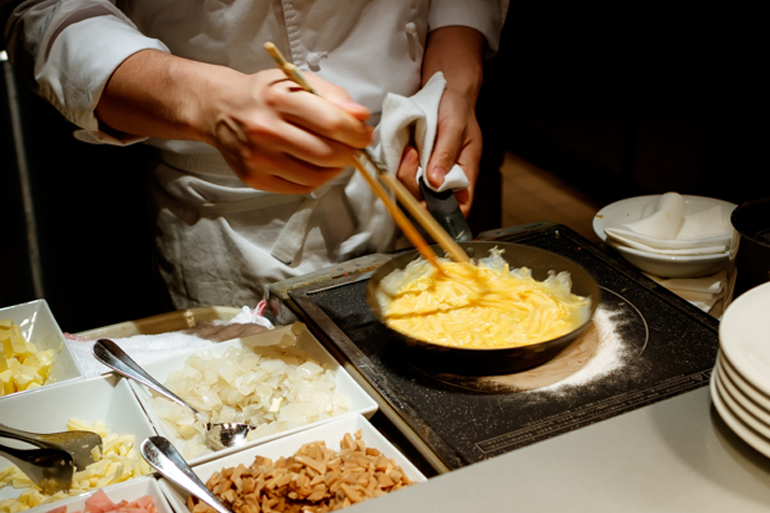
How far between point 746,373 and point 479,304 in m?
0.79

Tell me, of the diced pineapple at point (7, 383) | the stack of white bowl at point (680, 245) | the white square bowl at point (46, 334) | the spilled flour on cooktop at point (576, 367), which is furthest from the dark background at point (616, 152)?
the spilled flour on cooktop at point (576, 367)

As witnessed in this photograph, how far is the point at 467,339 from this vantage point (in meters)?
1.31

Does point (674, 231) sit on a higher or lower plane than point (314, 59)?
lower

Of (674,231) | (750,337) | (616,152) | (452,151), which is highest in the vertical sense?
(750,337)

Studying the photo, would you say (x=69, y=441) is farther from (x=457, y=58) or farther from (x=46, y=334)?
(x=457, y=58)

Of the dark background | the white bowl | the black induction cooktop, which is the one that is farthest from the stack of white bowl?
the dark background

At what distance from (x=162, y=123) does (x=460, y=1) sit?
1117 millimetres

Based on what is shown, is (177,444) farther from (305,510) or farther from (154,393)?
(305,510)

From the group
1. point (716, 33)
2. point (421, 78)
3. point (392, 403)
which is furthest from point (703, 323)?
point (716, 33)

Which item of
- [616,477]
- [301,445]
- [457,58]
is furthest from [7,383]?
[457,58]

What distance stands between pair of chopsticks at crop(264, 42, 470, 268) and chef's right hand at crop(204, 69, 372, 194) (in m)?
0.03

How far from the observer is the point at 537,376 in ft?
4.07

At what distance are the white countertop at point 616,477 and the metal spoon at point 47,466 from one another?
75cm

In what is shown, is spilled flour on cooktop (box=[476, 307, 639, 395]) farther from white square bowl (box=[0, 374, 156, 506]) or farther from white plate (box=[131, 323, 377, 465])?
white square bowl (box=[0, 374, 156, 506])
